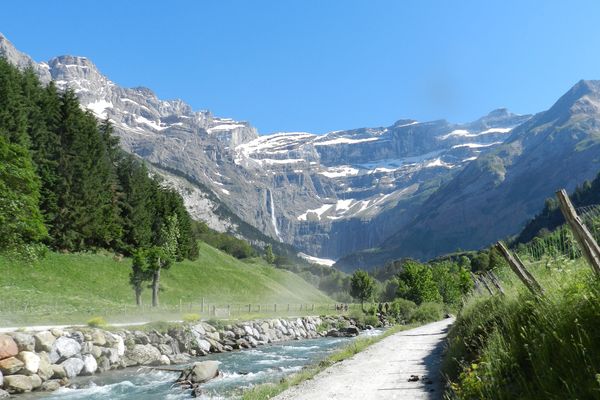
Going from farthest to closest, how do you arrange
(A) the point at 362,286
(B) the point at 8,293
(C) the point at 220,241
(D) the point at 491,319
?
(C) the point at 220,241
(A) the point at 362,286
(B) the point at 8,293
(D) the point at 491,319

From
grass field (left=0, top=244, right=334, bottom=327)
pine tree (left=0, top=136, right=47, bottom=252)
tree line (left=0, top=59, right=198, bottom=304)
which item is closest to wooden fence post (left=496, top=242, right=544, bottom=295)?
pine tree (left=0, top=136, right=47, bottom=252)

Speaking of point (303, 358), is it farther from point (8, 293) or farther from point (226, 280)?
point (226, 280)

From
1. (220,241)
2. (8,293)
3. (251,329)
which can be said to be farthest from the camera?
(220,241)

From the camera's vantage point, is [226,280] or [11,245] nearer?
[11,245]

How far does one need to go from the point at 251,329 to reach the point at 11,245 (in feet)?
84.1

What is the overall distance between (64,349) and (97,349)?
9.90ft

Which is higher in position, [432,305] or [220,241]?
[220,241]

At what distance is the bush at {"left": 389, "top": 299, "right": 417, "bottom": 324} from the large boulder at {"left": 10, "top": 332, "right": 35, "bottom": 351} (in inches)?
2850

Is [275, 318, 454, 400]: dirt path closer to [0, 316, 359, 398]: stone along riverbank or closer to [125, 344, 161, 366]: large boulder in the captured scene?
[0, 316, 359, 398]: stone along riverbank

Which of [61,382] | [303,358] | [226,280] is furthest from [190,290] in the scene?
[61,382]

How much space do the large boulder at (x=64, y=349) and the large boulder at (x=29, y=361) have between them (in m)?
1.92

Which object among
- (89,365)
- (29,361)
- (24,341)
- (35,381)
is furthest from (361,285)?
(35,381)

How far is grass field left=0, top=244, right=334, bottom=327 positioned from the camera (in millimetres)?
44606

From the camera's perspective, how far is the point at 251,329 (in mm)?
50656
